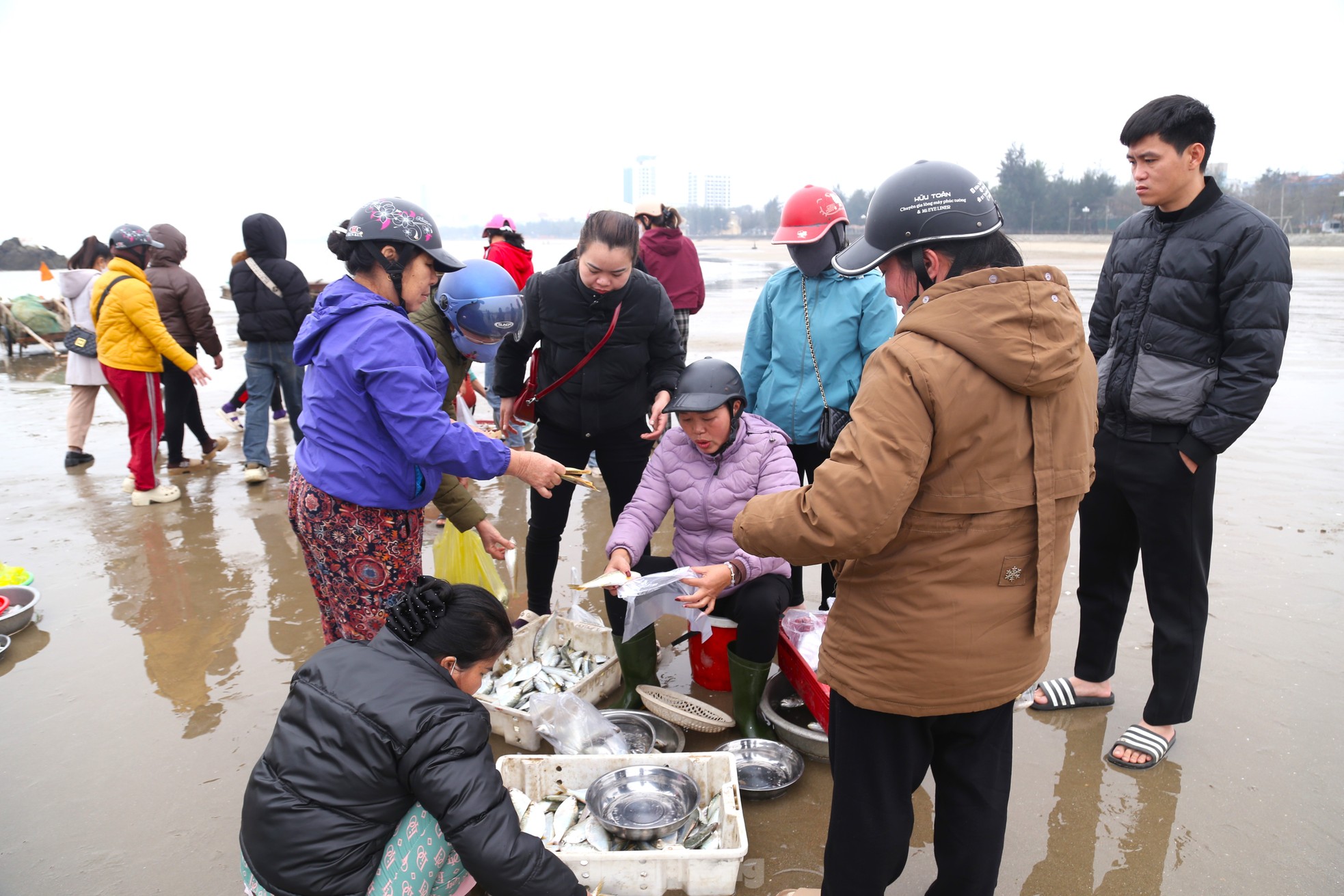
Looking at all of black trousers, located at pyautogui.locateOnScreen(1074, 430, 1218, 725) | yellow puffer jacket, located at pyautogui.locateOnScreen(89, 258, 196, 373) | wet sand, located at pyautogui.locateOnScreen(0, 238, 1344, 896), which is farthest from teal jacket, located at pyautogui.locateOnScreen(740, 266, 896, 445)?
yellow puffer jacket, located at pyautogui.locateOnScreen(89, 258, 196, 373)

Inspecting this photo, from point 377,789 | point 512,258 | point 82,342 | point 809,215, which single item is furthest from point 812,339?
point 82,342

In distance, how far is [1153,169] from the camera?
294 cm

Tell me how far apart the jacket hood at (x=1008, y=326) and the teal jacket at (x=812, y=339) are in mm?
1996

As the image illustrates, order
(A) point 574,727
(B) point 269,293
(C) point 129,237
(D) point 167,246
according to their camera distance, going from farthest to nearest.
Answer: (D) point 167,246, (B) point 269,293, (C) point 129,237, (A) point 574,727

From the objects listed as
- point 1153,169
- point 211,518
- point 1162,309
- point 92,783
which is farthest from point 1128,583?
point 211,518

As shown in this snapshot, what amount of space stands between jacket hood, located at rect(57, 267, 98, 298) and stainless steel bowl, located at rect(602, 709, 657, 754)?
7623 mm

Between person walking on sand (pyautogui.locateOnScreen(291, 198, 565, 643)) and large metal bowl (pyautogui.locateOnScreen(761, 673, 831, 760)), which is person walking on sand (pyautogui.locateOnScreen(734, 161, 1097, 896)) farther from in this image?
person walking on sand (pyautogui.locateOnScreen(291, 198, 565, 643))

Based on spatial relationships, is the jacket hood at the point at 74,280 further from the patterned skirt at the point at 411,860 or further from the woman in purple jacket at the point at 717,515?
the patterned skirt at the point at 411,860

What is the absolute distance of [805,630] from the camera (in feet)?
11.9

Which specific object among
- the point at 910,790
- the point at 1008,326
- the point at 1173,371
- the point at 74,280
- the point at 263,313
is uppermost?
the point at 74,280

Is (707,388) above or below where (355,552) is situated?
above

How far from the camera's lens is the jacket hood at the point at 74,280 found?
26.0 feet

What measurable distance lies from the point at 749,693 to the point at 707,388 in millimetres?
1258

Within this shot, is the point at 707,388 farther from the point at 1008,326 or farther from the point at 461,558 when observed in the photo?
the point at 1008,326
